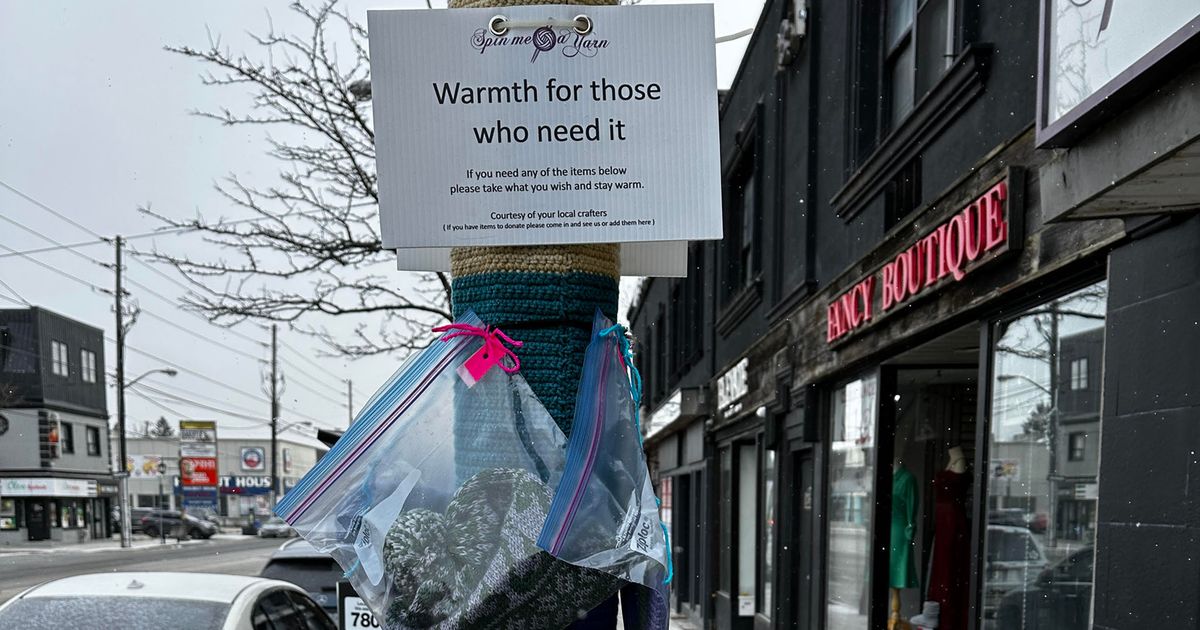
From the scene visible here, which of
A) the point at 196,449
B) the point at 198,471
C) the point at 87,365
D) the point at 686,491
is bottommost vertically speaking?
the point at 198,471

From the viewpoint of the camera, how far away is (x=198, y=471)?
5128cm

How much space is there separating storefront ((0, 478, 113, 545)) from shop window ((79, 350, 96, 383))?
4.74 meters

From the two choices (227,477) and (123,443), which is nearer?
(123,443)

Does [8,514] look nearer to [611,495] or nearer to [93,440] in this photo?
[93,440]

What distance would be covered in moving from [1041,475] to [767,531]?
20.9 feet

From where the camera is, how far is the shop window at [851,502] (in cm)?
732

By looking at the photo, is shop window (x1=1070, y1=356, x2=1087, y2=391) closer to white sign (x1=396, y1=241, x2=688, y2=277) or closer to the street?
white sign (x1=396, y1=241, x2=688, y2=277)

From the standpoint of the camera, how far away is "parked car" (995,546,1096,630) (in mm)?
4234

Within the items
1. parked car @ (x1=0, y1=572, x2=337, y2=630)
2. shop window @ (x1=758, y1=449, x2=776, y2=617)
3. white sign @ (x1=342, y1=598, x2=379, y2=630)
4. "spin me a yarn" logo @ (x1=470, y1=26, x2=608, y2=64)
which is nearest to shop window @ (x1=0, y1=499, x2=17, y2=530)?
shop window @ (x1=758, y1=449, x2=776, y2=617)

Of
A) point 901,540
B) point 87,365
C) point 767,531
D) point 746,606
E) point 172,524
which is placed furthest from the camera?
point 87,365

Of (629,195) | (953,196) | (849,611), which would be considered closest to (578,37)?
(629,195)

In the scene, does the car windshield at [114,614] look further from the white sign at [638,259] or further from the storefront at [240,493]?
the storefront at [240,493]

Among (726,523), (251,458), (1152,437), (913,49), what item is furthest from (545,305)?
(251,458)

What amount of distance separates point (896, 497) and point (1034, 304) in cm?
285
